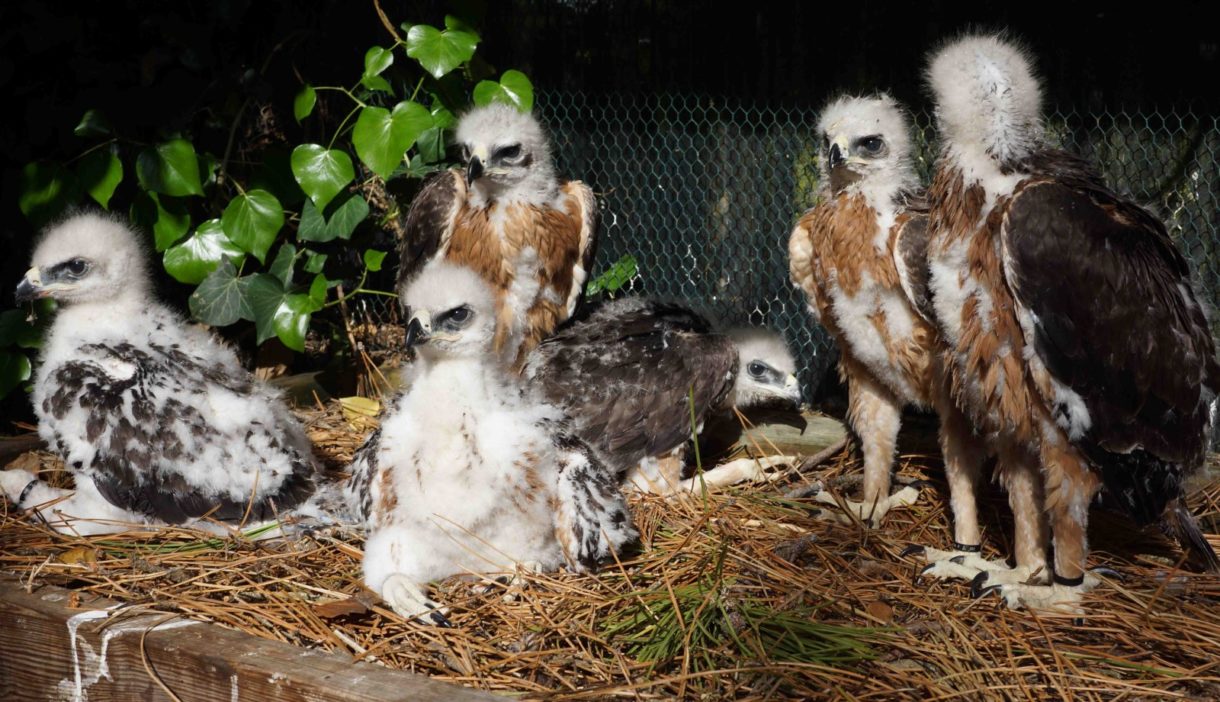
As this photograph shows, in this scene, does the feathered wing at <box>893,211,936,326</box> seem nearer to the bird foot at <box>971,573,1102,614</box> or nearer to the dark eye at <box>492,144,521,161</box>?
the bird foot at <box>971,573,1102,614</box>

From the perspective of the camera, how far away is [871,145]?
13.1 feet

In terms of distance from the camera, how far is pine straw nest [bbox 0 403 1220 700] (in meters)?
2.79

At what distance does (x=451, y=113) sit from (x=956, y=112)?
8.97 feet

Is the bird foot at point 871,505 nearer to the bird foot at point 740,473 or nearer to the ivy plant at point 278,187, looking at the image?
the bird foot at point 740,473

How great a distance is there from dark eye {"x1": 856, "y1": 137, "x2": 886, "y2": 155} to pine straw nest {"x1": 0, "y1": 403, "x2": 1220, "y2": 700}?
53.8 inches

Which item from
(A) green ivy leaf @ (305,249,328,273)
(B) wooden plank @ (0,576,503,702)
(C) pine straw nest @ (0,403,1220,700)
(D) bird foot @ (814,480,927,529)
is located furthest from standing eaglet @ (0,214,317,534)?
(D) bird foot @ (814,480,927,529)

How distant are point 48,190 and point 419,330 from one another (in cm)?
293

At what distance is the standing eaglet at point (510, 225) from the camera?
15.2 feet

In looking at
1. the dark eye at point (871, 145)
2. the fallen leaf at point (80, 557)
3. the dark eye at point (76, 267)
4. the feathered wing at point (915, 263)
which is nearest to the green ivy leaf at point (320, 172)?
the dark eye at point (76, 267)

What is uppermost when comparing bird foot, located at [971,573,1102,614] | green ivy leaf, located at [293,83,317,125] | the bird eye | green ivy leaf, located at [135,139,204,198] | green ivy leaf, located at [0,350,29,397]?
the bird eye

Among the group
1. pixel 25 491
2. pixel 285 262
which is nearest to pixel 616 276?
pixel 285 262

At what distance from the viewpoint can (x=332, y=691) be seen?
2.54 metres

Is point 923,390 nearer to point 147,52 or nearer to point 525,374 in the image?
point 525,374

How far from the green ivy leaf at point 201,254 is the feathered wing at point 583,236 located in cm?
166
